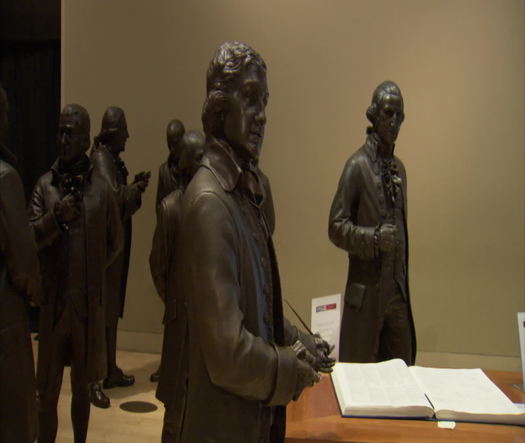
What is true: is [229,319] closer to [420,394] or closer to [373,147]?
[420,394]

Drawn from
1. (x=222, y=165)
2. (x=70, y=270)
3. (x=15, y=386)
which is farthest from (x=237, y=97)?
(x=70, y=270)

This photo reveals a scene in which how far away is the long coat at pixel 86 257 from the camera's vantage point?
3145 mm

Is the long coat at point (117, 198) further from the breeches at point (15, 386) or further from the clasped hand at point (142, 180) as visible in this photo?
the breeches at point (15, 386)

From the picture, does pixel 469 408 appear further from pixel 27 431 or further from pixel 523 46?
pixel 523 46

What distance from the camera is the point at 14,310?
7.70ft

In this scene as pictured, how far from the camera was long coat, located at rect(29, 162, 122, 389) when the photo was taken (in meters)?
3.14

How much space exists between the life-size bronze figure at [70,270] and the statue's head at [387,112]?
5.16ft

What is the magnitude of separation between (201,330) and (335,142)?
4226 mm

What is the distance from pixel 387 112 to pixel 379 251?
0.77m

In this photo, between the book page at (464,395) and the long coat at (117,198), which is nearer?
the book page at (464,395)

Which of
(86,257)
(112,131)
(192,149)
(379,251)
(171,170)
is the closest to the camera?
(86,257)

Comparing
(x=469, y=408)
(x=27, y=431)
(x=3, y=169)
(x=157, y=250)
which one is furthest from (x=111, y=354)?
(x=469, y=408)

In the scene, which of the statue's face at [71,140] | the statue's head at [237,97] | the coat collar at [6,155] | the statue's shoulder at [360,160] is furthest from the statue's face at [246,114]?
the statue's shoulder at [360,160]

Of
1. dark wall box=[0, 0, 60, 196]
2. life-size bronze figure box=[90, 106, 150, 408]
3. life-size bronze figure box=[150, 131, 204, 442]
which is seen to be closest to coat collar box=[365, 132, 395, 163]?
life-size bronze figure box=[150, 131, 204, 442]
